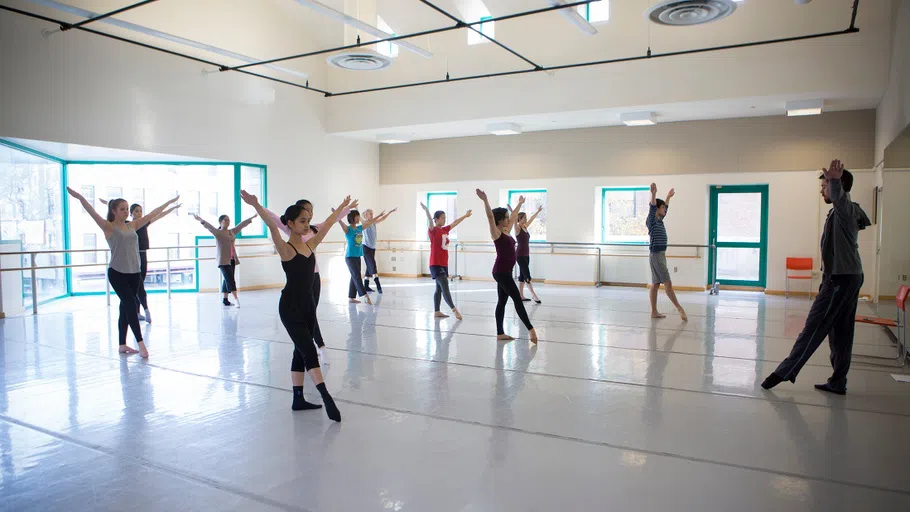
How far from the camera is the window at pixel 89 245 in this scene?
12016 millimetres

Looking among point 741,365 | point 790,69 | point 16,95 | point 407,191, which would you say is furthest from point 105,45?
point 790,69

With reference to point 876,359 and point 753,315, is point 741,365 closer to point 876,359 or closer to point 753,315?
point 876,359

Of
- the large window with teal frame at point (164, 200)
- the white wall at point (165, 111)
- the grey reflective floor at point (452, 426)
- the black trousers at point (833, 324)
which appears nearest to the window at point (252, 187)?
the large window with teal frame at point (164, 200)

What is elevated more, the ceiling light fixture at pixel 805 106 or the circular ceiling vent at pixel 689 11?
the circular ceiling vent at pixel 689 11

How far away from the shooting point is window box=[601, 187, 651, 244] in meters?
13.8

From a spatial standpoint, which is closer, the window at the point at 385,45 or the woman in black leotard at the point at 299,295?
the woman in black leotard at the point at 299,295

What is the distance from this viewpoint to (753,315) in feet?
30.5

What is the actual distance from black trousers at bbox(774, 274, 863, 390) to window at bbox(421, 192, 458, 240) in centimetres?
1149

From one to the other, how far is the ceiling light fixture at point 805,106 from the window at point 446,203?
7849 mm

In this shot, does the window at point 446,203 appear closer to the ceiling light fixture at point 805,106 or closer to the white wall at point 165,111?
the white wall at point 165,111

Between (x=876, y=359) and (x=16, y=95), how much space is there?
37.7 feet

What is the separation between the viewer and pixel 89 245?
12078 mm

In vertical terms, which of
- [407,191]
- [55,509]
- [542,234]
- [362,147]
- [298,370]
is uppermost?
[362,147]

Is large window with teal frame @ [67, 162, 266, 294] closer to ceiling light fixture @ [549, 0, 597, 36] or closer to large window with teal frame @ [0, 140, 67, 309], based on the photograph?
large window with teal frame @ [0, 140, 67, 309]
